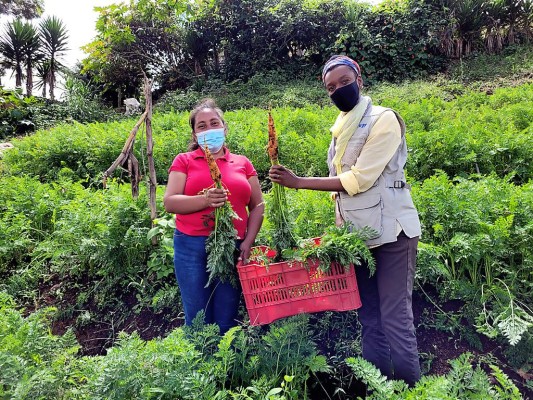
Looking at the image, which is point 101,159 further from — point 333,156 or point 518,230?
point 518,230

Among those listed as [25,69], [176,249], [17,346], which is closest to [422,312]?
[176,249]

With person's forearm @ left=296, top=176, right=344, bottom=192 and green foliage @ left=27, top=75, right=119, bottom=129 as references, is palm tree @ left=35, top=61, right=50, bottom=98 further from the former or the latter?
person's forearm @ left=296, top=176, right=344, bottom=192

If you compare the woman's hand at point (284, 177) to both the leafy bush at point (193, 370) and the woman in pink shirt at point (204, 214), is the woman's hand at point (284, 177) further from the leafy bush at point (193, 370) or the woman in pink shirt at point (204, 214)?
the leafy bush at point (193, 370)

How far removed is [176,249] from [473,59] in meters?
14.0

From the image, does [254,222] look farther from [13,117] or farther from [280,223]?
[13,117]

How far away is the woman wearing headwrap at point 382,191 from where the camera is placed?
7.20 feet

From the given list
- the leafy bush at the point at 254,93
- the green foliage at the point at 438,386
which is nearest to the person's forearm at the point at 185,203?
the green foliage at the point at 438,386

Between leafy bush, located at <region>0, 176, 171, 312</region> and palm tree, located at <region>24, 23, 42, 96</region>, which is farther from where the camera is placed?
palm tree, located at <region>24, 23, 42, 96</region>

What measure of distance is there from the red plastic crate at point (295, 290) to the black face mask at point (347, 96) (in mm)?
892

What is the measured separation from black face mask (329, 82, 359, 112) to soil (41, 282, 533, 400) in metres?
1.76

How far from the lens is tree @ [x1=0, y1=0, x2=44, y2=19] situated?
20688mm

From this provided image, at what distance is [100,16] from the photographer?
15336 mm

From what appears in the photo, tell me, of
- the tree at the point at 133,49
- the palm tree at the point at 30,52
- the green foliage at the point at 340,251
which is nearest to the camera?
the green foliage at the point at 340,251

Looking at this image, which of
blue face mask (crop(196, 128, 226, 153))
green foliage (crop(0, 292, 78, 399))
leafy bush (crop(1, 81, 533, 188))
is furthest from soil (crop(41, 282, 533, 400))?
blue face mask (crop(196, 128, 226, 153))
